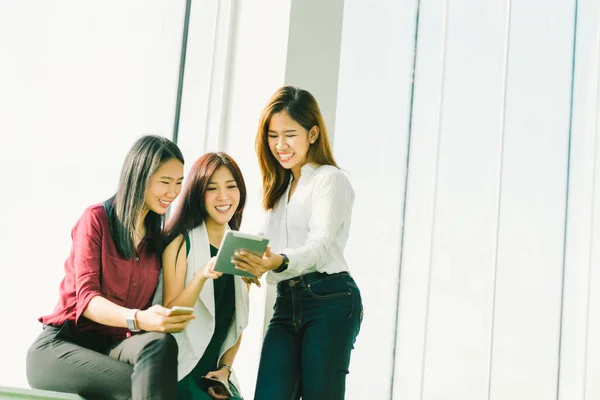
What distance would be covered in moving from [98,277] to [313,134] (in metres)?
0.94

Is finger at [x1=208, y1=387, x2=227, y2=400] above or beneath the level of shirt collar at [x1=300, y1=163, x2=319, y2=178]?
beneath

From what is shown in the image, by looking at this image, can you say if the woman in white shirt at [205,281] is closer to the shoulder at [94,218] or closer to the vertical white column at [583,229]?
the shoulder at [94,218]

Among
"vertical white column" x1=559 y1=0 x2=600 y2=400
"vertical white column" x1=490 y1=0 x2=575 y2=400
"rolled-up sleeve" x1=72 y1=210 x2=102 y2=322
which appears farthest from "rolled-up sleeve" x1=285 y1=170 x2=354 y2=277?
"vertical white column" x1=559 y1=0 x2=600 y2=400

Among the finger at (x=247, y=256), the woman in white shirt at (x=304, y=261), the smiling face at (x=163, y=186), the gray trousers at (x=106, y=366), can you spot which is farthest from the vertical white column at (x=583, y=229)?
the gray trousers at (x=106, y=366)

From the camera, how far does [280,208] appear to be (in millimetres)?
2742

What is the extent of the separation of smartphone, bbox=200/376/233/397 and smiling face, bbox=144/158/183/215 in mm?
642

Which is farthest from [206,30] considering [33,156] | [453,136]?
[453,136]

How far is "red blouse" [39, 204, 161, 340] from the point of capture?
2.31 metres

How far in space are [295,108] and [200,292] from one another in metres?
0.77

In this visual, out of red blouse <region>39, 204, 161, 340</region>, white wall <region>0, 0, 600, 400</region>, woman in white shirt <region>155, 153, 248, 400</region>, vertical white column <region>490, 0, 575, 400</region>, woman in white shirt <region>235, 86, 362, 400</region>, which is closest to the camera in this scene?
red blouse <region>39, 204, 161, 340</region>

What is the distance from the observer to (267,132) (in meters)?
2.70

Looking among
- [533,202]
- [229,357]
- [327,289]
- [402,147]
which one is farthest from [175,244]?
[533,202]

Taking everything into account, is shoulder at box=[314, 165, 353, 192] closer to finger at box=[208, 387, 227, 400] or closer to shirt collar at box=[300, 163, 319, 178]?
shirt collar at box=[300, 163, 319, 178]

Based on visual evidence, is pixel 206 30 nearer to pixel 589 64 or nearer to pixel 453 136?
pixel 453 136
